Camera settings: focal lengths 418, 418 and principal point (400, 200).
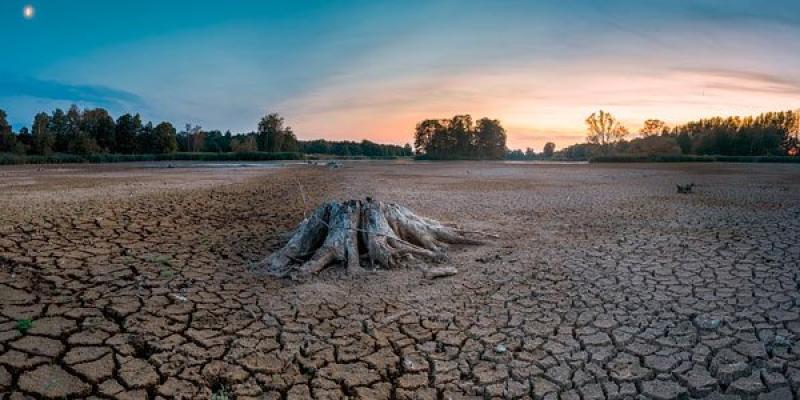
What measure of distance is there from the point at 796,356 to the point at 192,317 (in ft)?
18.6

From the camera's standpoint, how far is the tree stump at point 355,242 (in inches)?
243

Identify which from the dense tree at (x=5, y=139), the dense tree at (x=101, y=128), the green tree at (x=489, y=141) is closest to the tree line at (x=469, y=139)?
the green tree at (x=489, y=141)

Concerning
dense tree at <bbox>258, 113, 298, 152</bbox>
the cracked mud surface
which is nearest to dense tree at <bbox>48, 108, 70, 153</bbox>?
dense tree at <bbox>258, 113, 298, 152</bbox>

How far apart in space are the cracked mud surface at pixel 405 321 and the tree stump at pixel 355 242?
38 centimetres

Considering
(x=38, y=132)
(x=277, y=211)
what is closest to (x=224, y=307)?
(x=277, y=211)

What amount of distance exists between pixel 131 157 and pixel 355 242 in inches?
3010

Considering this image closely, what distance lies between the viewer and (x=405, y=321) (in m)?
4.47

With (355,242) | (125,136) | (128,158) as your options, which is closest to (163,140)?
(125,136)

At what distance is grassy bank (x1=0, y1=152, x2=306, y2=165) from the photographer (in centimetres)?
5689

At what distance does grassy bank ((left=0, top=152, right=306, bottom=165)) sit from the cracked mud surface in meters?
64.7

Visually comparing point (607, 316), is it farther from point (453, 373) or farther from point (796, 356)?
point (453, 373)

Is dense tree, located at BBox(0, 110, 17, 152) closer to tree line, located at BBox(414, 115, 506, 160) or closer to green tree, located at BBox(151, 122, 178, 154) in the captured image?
green tree, located at BBox(151, 122, 178, 154)

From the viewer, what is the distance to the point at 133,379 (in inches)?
128

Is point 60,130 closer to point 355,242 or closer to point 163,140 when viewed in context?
point 163,140
